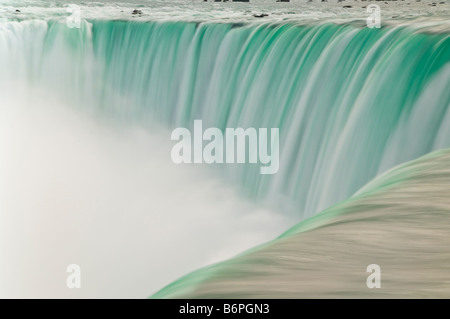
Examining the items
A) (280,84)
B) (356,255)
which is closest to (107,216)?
(280,84)

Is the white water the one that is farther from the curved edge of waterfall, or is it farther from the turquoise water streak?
the curved edge of waterfall

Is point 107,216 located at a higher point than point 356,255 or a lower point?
higher

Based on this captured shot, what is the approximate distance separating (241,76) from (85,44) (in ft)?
3.18

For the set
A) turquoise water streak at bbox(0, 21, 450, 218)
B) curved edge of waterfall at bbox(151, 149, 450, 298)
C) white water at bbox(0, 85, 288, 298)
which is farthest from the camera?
white water at bbox(0, 85, 288, 298)

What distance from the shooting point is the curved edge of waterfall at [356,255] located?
4.57ft

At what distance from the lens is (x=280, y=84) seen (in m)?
3.03

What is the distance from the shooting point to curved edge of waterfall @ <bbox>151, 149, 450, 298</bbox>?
4.57ft

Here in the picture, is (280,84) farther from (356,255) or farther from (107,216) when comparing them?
(356,255)

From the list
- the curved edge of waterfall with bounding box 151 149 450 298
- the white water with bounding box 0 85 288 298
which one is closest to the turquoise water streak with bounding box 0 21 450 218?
the white water with bounding box 0 85 288 298

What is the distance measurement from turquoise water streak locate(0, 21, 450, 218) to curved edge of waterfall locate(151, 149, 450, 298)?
2.44 feet

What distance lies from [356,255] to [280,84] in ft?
5.33

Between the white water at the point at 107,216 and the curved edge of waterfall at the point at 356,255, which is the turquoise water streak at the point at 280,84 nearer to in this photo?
the white water at the point at 107,216

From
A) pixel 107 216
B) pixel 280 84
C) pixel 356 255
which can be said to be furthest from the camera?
pixel 107 216
